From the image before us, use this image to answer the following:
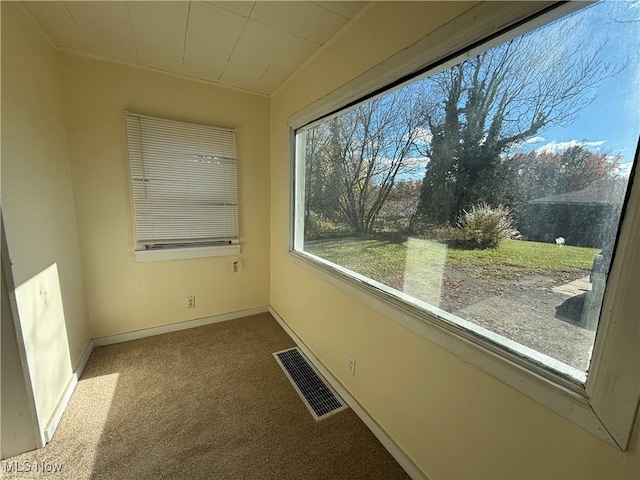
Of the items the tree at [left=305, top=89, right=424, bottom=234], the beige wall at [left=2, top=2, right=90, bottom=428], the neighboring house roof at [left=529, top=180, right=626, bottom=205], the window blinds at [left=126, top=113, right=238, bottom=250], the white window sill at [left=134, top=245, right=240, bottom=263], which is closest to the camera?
the neighboring house roof at [left=529, top=180, right=626, bottom=205]

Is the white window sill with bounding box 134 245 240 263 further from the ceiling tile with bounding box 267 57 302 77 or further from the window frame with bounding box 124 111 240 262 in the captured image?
the ceiling tile with bounding box 267 57 302 77

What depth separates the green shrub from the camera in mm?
945

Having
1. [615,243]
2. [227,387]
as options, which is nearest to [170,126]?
[227,387]

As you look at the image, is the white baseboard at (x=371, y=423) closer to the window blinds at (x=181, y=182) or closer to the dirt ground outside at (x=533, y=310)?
the dirt ground outside at (x=533, y=310)

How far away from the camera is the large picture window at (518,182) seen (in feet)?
2.33

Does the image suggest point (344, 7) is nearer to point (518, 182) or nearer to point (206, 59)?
point (206, 59)

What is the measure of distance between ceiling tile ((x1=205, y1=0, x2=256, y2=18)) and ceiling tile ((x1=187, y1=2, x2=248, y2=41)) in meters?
0.03

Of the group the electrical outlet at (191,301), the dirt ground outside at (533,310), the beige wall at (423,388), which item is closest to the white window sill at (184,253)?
the electrical outlet at (191,301)

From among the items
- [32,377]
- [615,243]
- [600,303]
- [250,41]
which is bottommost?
[32,377]

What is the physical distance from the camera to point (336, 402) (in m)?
1.72

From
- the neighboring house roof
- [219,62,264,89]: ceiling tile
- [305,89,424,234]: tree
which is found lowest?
the neighboring house roof

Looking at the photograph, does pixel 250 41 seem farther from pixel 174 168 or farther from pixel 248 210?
pixel 248 210

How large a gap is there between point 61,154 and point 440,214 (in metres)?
2.57

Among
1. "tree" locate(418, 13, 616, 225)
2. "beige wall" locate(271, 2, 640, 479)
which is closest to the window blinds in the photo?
"beige wall" locate(271, 2, 640, 479)
